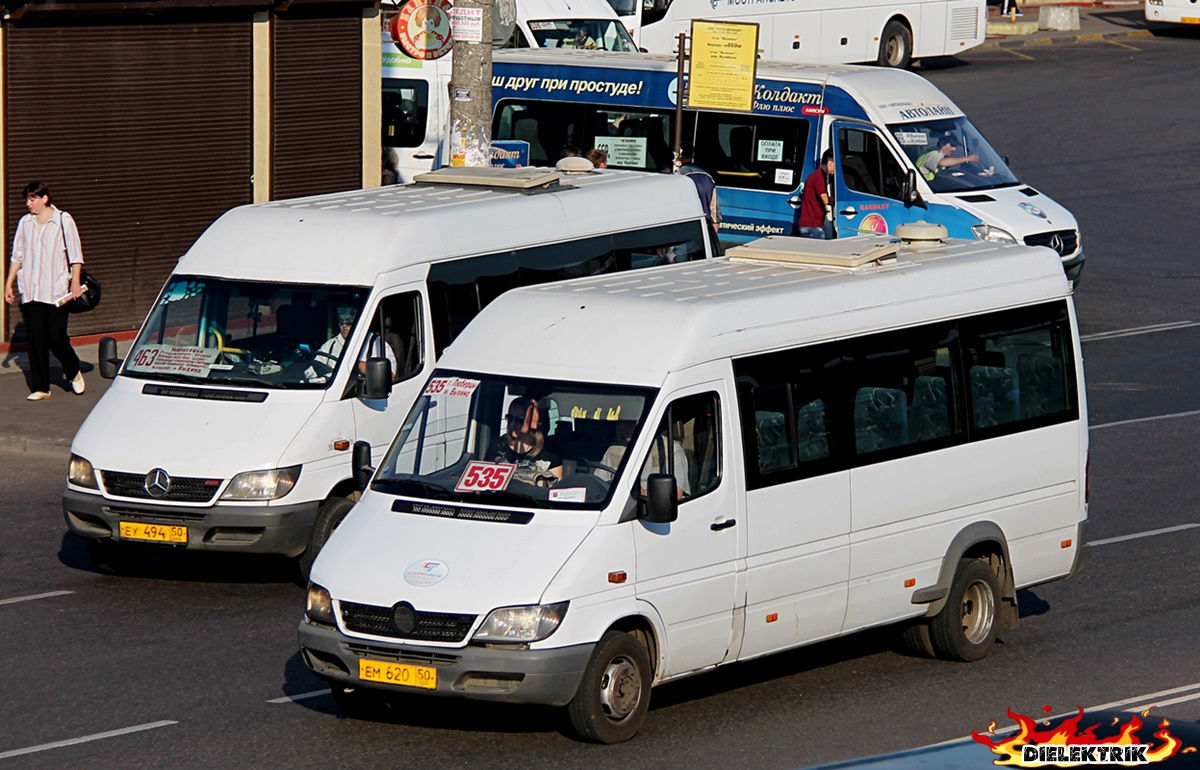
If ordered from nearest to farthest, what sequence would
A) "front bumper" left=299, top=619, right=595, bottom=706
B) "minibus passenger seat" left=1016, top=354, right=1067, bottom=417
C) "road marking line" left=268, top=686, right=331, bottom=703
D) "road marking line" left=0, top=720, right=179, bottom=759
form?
1. "front bumper" left=299, top=619, right=595, bottom=706
2. "road marking line" left=0, top=720, right=179, bottom=759
3. "road marking line" left=268, top=686, right=331, bottom=703
4. "minibus passenger seat" left=1016, top=354, right=1067, bottom=417

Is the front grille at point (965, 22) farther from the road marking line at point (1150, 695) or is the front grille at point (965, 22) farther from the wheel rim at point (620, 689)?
the wheel rim at point (620, 689)

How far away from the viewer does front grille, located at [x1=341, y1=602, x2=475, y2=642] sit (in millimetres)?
9008

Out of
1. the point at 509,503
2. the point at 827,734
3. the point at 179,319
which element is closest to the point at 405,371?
the point at 179,319

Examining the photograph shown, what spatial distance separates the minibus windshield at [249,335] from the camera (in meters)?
12.5

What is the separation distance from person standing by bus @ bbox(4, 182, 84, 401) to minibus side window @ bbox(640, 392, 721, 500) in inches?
345

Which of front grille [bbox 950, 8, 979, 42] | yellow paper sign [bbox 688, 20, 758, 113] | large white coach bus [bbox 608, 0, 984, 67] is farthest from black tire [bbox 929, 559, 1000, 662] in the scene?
front grille [bbox 950, 8, 979, 42]

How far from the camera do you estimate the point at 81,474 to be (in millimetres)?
12195

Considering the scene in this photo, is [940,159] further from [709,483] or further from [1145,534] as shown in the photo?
[709,483]

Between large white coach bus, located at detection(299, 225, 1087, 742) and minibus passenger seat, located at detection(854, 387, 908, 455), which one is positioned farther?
minibus passenger seat, located at detection(854, 387, 908, 455)

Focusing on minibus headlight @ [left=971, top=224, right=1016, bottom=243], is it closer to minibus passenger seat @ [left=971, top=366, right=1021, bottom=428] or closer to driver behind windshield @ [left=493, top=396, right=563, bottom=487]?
minibus passenger seat @ [left=971, top=366, right=1021, bottom=428]

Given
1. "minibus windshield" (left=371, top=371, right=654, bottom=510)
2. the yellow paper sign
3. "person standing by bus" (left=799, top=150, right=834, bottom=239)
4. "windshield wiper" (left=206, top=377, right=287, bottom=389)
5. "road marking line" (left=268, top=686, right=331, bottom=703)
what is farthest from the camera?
the yellow paper sign

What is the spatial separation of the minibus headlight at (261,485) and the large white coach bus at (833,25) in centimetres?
2507

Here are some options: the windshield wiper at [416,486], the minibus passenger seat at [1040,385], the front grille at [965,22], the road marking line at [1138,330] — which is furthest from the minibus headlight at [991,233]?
the front grille at [965,22]

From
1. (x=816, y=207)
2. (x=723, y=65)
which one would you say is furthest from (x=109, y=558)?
(x=723, y=65)
